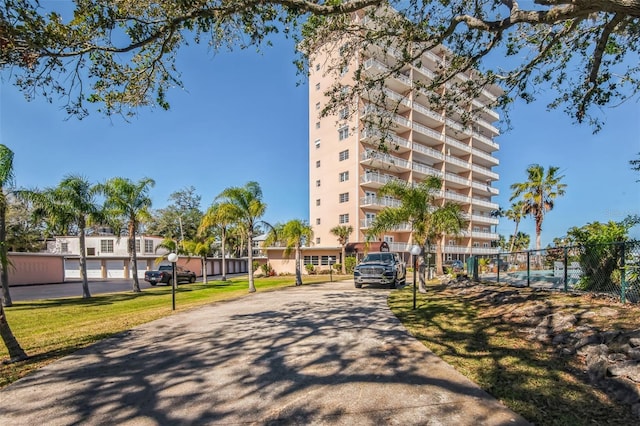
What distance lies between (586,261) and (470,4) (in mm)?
7934

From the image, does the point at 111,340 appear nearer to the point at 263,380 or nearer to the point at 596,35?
the point at 263,380

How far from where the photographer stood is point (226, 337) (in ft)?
22.7

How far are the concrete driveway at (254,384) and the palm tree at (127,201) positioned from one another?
1571cm

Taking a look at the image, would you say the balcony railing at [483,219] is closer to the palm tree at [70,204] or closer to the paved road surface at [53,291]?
the paved road surface at [53,291]

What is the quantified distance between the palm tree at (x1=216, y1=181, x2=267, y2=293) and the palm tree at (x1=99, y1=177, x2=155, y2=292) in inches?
288

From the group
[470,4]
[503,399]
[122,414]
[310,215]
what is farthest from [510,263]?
[310,215]

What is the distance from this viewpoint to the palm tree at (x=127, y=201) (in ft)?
65.7

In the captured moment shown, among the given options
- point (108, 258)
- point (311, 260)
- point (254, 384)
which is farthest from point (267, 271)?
point (254, 384)

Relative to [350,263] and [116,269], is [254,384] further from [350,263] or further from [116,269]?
[116,269]

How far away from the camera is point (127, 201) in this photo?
20.9 metres

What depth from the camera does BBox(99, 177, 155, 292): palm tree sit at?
20.0m

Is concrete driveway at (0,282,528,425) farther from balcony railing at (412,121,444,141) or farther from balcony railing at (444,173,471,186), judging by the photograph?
balcony railing at (444,173,471,186)

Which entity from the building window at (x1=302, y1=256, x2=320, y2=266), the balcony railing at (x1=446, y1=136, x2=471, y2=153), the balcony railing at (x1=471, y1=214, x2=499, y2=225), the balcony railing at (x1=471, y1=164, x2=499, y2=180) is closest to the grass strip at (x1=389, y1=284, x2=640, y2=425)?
the building window at (x1=302, y1=256, x2=320, y2=266)

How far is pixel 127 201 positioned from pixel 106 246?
2731 centimetres
